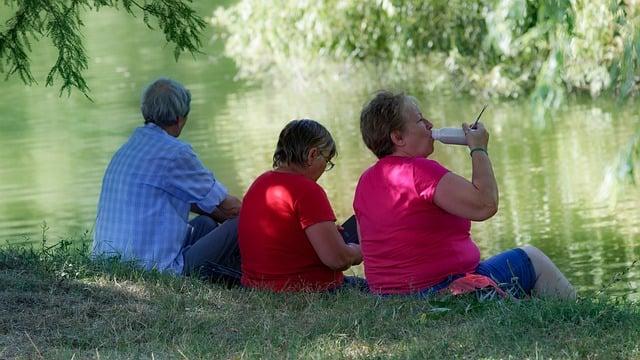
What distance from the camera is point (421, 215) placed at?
16.6 feet

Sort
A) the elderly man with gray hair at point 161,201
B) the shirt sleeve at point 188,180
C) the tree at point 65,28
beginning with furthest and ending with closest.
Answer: the shirt sleeve at point 188,180 < the elderly man with gray hair at point 161,201 < the tree at point 65,28

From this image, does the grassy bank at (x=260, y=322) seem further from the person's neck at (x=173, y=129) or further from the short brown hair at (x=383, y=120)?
the person's neck at (x=173, y=129)

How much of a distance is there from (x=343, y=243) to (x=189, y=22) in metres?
1.42

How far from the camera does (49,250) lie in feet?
19.6

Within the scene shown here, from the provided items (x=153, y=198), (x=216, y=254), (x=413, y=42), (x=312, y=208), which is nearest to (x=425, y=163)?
(x=312, y=208)

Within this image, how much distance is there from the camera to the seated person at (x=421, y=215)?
16.4ft

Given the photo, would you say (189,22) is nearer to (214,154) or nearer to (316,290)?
(316,290)

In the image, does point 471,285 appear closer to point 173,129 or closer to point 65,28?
point 173,129

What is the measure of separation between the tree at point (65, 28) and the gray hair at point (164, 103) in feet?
0.80

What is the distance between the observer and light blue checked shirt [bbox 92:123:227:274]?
20.2 ft

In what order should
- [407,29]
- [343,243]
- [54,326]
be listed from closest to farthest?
[54,326] < [343,243] < [407,29]

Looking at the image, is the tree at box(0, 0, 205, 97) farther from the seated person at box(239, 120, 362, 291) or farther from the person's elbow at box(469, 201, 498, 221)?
the person's elbow at box(469, 201, 498, 221)

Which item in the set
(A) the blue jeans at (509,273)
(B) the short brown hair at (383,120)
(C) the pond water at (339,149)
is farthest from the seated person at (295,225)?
(C) the pond water at (339,149)

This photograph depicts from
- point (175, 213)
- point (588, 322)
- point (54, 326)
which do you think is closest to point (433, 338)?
point (588, 322)
